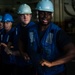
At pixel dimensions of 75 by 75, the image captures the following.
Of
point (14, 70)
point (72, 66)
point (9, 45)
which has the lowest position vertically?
point (72, 66)

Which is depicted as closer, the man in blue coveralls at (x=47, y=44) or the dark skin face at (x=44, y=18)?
the man in blue coveralls at (x=47, y=44)

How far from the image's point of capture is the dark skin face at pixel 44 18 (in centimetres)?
477

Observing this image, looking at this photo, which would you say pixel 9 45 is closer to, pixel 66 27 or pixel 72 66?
pixel 72 66

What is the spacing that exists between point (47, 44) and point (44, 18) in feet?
1.09

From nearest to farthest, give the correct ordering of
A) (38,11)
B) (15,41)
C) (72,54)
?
(72,54) → (38,11) → (15,41)

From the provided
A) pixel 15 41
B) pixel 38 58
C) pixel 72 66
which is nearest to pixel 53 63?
pixel 38 58

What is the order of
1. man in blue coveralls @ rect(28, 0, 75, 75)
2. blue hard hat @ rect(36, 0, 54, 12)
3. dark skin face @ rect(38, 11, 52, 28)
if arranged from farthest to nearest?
blue hard hat @ rect(36, 0, 54, 12) < dark skin face @ rect(38, 11, 52, 28) < man in blue coveralls @ rect(28, 0, 75, 75)

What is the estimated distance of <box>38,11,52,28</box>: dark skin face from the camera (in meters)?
4.77

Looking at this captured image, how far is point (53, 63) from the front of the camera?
462cm

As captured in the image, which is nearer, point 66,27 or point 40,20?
point 40,20

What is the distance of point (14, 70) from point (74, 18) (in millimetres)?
10039

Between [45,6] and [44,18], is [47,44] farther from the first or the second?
[45,6]

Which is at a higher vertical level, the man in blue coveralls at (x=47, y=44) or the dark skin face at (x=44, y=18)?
the dark skin face at (x=44, y=18)

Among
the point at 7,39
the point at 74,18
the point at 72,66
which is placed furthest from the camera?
the point at 74,18
